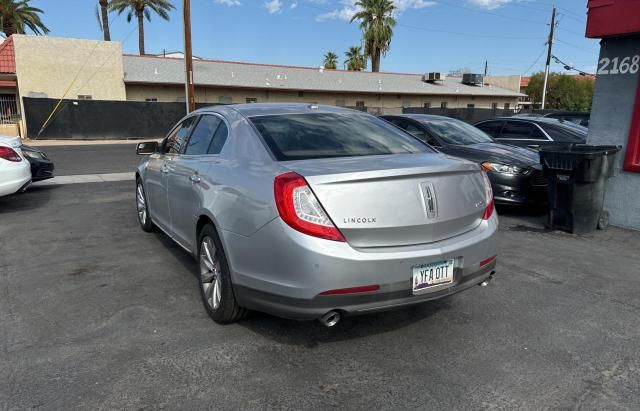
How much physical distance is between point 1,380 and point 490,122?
10.1 meters

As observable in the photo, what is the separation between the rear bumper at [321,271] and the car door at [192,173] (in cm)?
88

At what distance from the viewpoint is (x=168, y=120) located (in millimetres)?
25000

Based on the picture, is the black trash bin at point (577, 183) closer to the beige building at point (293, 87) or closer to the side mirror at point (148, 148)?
the side mirror at point (148, 148)

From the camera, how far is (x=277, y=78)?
1238 inches

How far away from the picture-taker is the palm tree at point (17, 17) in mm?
32969

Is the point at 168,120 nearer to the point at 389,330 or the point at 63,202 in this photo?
the point at 63,202

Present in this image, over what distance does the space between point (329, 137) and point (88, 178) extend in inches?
358

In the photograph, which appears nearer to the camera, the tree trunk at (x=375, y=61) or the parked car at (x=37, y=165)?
the parked car at (x=37, y=165)

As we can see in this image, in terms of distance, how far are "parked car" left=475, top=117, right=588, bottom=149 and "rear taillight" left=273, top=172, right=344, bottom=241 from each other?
814 cm

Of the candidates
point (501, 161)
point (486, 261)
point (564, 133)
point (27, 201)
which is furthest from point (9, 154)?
point (564, 133)

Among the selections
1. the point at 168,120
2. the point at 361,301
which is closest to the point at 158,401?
the point at 361,301

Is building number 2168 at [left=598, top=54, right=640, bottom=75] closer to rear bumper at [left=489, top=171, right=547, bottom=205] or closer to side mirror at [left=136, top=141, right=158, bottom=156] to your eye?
rear bumper at [left=489, top=171, right=547, bottom=205]

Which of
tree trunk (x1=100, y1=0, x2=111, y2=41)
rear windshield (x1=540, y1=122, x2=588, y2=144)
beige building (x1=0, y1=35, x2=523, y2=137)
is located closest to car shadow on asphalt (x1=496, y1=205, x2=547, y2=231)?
rear windshield (x1=540, y1=122, x2=588, y2=144)

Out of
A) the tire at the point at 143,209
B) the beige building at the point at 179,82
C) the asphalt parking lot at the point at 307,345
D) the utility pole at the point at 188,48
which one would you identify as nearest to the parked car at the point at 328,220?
the asphalt parking lot at the point at 307,345
